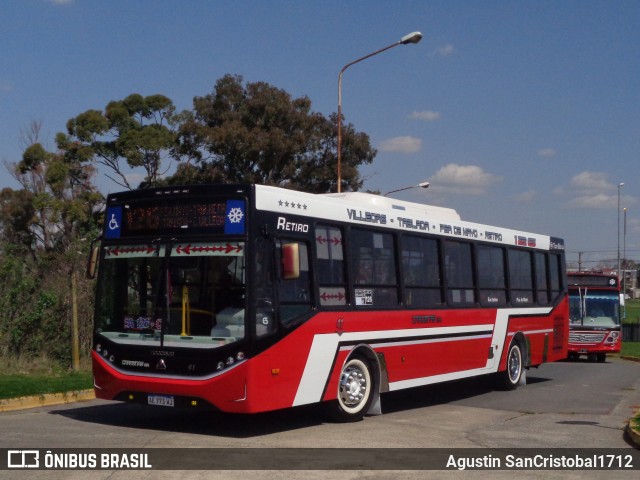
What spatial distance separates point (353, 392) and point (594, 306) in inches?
771

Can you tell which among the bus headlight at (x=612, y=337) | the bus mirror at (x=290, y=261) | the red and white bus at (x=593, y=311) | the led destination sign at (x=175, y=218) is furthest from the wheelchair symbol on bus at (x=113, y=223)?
the bus headlight at (x=612, y=337)

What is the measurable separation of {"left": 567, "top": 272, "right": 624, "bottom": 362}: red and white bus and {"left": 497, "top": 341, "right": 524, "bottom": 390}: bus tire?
1168 centimetres

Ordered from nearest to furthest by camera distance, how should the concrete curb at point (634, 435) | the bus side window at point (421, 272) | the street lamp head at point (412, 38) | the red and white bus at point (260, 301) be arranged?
the red and white bus at point (260, 301) < the concrete curb at point (634, 435) < the bus side window at point (421, 272) < the street lamp head at point (412, 38)

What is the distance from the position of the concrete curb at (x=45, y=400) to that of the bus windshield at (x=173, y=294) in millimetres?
2645

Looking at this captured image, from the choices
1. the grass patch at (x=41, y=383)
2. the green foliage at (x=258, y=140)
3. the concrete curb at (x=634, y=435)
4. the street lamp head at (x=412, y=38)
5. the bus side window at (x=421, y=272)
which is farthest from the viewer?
the green foliage at (x=258, y=140)

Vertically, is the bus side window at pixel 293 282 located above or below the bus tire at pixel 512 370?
above

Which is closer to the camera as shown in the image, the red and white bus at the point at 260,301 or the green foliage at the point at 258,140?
the red and white bus at the point at 260,301

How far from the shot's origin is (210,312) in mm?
10859

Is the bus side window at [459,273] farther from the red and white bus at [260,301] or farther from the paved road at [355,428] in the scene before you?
the paved road at [355,428]

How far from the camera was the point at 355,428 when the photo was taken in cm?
1193

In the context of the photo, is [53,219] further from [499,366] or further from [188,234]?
[188,234]

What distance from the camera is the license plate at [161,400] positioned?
1091 centimetres

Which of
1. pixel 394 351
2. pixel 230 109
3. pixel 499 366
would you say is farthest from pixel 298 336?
pixel 230 109

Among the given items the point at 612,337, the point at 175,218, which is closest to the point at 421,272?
the point at 175,218
